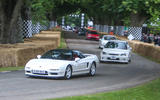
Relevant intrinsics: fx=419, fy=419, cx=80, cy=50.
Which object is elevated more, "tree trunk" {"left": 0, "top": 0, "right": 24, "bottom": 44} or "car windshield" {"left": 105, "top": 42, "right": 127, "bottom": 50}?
"tree trunk" {"left": 0, "top": 0, "right": 24, "bottom": 44}

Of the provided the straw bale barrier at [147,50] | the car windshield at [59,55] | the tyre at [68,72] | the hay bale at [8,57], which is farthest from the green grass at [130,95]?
the straw bale barrier at [147,50]

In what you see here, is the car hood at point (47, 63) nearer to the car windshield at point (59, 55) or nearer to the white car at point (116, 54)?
the car windshield at point (59, 55)

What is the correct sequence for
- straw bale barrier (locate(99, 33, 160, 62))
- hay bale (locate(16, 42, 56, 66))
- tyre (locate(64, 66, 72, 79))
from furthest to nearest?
straw bale barrier (locate(99, 33, 160, 62)) < hay bale (locate(16, 42, 56, 66)) < tyre (locate(64, 66, 72, 79))

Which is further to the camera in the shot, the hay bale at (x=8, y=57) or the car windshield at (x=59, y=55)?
the hay bale at (x=8, y=57)

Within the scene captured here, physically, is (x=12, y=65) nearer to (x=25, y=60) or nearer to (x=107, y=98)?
(x=25, y=60)

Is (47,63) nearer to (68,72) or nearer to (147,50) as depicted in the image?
(68,72)

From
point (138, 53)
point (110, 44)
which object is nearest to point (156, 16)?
point (110, 44)

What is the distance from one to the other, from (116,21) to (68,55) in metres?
61.7

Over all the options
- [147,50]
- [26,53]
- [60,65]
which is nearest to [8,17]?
[26,53]

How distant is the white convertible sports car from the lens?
16.0m

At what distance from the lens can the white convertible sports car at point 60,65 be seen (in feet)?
52.5

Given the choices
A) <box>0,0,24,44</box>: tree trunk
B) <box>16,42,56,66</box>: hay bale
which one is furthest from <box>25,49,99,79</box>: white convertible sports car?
<box>0,0,24,44</box>: tree trunk

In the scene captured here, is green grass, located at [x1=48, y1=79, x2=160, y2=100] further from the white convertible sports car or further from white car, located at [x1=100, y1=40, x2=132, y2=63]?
white car, located at [x1=100, y1=40, x2=132, y2=63]

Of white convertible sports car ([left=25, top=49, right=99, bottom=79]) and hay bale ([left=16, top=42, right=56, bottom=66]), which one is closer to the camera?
white convertible sports car ([left=25, top=49, right=99, bottom=79])
